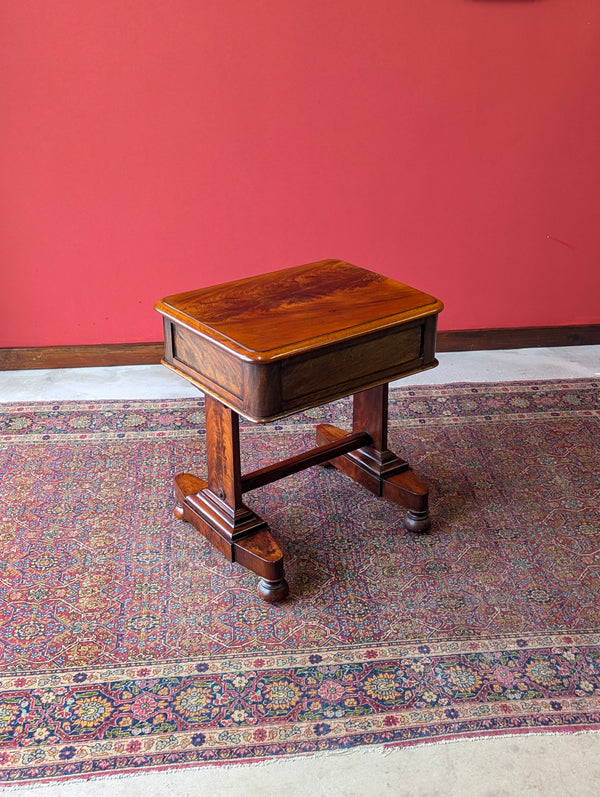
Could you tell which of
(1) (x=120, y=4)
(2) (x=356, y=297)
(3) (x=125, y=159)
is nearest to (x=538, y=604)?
(2) (x=356, y=297)

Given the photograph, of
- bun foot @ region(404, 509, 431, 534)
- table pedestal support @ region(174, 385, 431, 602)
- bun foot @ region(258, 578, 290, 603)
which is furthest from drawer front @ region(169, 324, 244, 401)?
bun foot @ region(404, 509, 431, 534)

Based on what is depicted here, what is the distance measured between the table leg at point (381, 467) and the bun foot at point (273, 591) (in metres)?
0.60

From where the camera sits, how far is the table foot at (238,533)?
293cm

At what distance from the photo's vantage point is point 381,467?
11.2 ft

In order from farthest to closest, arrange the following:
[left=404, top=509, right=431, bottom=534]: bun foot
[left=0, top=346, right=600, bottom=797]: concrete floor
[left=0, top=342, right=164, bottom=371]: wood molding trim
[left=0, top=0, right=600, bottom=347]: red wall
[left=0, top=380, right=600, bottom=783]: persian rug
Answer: [left=0, top=342, right=164, bottom=371]: wood molding trim
[left=0, top=0, right=600, bottom=347]: red wall
[left=404, top=509, right=431, bottom=534]: bun foot
[left=0, top=380, right=600, bottom=783]: persian rug
[left=0, top=346, right=600, bottom=797]: concrete floor

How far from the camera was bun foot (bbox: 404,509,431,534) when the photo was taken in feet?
10.7

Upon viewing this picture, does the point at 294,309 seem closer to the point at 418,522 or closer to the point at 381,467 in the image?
the point at 381,467

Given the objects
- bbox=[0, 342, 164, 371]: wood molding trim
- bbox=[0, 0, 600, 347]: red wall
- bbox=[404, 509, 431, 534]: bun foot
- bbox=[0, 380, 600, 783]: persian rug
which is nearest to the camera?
bbox=[0, 380, 600, 783]: persian rug

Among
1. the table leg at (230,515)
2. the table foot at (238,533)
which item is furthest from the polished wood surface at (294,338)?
the table foot at (238,533)

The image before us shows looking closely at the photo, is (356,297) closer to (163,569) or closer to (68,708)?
(163,569)

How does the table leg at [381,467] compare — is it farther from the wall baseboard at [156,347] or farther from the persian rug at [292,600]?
the wall baseboard at [156,347]

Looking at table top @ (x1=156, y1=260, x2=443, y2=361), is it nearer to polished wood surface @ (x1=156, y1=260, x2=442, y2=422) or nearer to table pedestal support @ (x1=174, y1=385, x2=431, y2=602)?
polished wood surface @ (x1=156, y1=260, x2=442, y2=422)

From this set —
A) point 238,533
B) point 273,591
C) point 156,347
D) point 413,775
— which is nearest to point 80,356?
point 156,347

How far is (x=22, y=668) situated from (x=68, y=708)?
235mm
